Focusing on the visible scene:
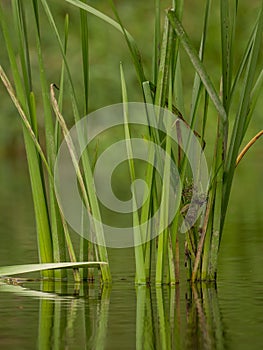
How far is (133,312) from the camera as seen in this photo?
2.26 metres

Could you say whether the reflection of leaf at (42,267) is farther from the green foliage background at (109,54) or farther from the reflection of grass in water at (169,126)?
the green foliage background at (109,54)

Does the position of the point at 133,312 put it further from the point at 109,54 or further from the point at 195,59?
the point at 109,54

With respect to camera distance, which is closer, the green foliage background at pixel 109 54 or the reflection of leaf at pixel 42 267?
the reflection of leaf at pixel 42 267

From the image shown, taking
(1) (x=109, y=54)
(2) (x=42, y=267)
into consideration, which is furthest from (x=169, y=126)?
(1) (x=109, y=54)

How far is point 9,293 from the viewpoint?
252 centimetres

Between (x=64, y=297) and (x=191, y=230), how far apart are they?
13.8 inches

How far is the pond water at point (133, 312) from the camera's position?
1.95m

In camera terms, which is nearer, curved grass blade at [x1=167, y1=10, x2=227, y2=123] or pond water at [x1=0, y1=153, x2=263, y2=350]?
pond water at [x1=0, y1=153, x2=263, y2=350]

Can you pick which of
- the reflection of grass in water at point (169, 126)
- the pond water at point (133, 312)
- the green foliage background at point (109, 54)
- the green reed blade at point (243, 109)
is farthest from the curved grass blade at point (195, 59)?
the green foliage background at point (109, 54)

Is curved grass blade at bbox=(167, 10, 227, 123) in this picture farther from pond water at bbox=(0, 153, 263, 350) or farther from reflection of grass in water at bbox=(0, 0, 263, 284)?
pond water at bbox=(0, 153, 263, 350)

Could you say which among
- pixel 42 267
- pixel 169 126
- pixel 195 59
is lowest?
pixel 42 267

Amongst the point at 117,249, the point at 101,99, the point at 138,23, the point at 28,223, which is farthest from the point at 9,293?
the point at 138,23

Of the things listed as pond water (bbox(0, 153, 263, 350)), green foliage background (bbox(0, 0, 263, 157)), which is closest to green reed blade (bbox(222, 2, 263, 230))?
pond water (bbox(0, 153, 263, 350))

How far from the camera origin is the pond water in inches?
76.7
